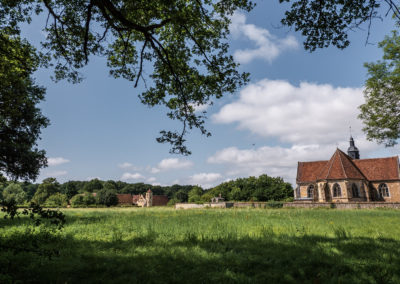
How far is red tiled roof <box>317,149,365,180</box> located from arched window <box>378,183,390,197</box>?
172 inches

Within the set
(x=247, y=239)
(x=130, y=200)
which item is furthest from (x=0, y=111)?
(x=130, y=200)

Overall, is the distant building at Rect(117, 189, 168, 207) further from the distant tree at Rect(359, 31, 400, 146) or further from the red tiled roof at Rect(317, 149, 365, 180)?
the distant tree at Rect(359, 31, 400, 146)

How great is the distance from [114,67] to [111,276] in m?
8.01

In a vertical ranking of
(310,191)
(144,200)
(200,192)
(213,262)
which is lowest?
(144,200)

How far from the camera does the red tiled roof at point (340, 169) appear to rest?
144 ft

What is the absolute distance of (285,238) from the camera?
8727mm

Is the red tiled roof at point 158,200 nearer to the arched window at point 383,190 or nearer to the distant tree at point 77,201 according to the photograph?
the distant tree at point 77,201

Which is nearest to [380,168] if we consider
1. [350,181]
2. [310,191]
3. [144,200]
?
[350,181]

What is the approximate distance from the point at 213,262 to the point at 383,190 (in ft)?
178

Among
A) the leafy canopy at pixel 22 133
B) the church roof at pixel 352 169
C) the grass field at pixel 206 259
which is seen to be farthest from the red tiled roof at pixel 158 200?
the grass field at pixel 206 259

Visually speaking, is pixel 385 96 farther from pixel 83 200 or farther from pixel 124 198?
pixel 124 198

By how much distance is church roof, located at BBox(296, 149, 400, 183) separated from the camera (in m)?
44.3

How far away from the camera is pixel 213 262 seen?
20.3ft

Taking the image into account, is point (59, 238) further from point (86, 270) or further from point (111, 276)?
point (111, 276)
